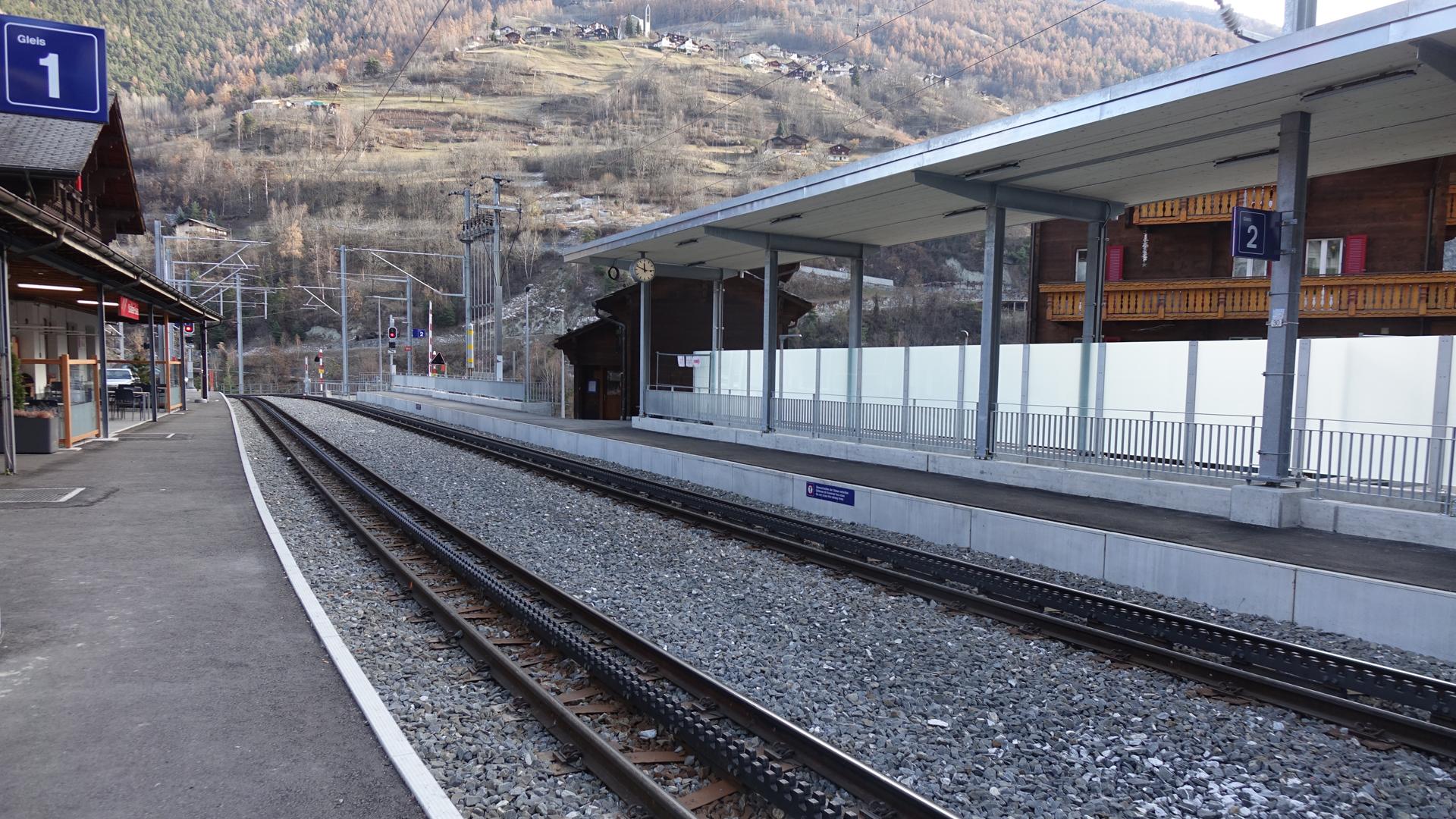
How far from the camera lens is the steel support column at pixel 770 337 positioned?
20.3 metres

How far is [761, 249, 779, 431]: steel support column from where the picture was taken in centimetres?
2027

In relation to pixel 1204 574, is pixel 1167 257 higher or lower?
higher

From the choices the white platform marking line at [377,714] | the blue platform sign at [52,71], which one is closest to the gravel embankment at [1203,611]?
the white platform marking line at [377,714]

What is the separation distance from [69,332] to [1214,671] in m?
34.3

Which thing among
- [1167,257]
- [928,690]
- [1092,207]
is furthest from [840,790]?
[1167,257]

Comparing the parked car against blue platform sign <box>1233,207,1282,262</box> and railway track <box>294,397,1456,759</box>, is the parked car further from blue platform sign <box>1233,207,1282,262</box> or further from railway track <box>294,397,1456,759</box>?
blue platform sign <box>1233,207,1282,262</box>

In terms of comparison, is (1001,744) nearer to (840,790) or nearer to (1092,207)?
(840,790)

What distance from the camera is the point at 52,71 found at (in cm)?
731

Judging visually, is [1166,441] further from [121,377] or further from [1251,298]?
[121,377]

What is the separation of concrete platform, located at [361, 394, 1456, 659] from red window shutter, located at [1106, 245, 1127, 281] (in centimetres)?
1746

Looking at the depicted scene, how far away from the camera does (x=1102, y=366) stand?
604 inches

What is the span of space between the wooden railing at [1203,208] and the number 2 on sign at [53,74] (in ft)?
90.7

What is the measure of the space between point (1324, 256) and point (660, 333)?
20987 mm

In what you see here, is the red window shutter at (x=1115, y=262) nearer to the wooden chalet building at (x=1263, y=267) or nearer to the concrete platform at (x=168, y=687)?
the wooden chalet building at (x=1263, y=267)
